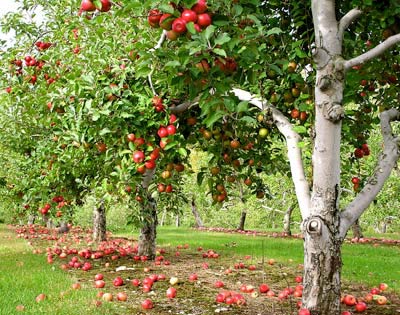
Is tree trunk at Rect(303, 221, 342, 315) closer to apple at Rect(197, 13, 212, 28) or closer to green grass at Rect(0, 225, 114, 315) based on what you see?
green grass at Rect(0, 225, 114, 315)

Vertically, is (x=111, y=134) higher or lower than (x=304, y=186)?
higher

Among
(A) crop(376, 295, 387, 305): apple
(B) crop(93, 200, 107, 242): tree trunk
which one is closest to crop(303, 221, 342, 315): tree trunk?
(A) crop(376, 295, 387, 305): apple

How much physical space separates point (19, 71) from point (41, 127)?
1.18 metres

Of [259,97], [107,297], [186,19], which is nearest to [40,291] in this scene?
[107,297]

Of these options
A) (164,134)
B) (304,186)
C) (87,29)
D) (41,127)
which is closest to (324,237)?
(304,186)

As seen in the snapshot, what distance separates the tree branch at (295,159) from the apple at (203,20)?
2014mm

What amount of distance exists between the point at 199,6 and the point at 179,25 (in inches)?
8.7

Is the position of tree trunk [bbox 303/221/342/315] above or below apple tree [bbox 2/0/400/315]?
below

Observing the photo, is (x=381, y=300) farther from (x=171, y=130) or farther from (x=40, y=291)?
(x=40, y=291)

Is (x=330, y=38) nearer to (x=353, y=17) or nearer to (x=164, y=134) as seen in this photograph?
(x=353, y=17)

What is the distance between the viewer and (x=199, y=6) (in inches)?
121

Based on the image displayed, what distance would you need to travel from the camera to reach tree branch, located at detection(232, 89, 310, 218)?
16.7 ft

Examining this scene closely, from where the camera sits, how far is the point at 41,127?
336 inches

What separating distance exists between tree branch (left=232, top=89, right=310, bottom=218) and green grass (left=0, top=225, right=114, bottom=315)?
279cm
